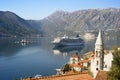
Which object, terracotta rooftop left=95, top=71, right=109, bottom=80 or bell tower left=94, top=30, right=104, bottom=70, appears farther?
bell tower left=94, top=30, right=104, bottom=70

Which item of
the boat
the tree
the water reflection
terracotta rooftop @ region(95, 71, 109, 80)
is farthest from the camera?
the boat

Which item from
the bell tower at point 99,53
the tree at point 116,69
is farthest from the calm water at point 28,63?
the tree at point 116,69

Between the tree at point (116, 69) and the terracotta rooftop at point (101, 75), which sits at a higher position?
the tree at point (116, 69)

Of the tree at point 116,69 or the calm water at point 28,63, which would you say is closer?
the tree at point 116,69

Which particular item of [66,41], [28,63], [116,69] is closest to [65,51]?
[66,41]

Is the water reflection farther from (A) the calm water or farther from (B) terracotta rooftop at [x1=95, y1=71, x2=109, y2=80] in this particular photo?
(B) terracotta rooftop at [x1=95, y1=71, x2=109, y2=80]

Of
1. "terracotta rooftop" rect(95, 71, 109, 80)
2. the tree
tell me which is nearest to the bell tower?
"terracotta rooftop" rect(95, 71, 109, 80)

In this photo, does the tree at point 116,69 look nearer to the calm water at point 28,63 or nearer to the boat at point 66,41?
the calm water at point 28,63

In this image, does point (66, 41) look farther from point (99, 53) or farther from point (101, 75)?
point (101, 75)

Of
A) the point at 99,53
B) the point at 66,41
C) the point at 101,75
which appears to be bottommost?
the point at 101,75

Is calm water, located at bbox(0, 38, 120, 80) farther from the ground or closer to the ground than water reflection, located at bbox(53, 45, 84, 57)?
closer to the ground

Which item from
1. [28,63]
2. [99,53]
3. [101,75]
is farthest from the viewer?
[28,63]
